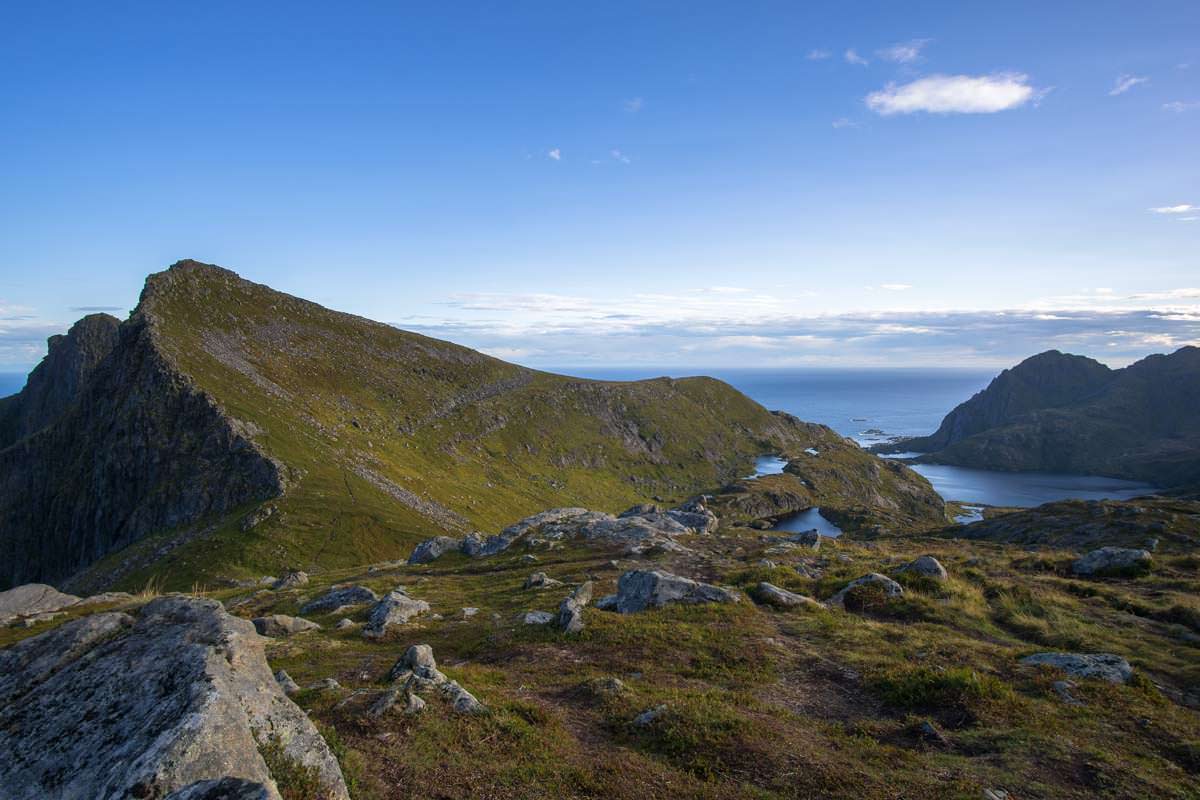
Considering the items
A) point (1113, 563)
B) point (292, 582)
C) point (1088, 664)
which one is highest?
point (1088, 664)

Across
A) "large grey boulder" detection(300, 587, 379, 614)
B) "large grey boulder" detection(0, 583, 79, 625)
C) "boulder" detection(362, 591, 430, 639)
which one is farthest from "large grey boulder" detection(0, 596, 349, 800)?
"large grey boulder" detection(0, 583, 79, 625)

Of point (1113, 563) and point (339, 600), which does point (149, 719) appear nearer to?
point (339, 600)

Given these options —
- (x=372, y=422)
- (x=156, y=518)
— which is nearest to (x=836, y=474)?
(x=372, y=422)

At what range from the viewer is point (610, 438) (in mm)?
194250

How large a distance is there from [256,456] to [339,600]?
64173 millimetres

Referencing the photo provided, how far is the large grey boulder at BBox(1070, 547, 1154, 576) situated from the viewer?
104 feet

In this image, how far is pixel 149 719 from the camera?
928 cm

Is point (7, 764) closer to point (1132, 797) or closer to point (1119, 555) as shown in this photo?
point (1132, 797)

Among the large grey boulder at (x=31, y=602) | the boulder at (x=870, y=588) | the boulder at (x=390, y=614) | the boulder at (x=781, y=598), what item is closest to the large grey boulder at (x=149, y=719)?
the boulder at (x=390, y=614)

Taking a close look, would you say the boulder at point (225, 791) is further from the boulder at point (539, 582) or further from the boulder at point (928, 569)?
the boulder at point (928, 569)

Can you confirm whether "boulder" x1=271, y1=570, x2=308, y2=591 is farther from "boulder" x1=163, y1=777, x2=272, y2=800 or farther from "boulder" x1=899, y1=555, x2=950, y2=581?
"boulder" x1=899, y1=555, x2=950, y2=581

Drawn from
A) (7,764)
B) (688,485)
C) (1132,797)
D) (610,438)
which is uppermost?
(7,764)

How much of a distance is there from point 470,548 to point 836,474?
174423mm

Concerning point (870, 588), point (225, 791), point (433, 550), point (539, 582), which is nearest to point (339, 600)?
point (539, 582)
